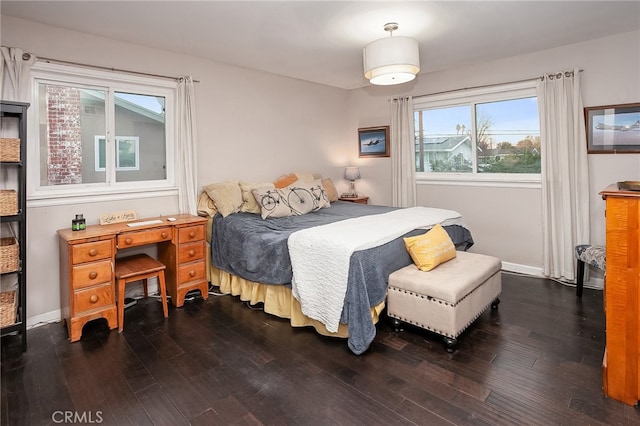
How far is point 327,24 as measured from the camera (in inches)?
115

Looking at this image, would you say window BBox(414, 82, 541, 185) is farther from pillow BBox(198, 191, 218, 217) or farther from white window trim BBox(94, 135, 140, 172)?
white window trim BBox(94, 135, 140, 172)

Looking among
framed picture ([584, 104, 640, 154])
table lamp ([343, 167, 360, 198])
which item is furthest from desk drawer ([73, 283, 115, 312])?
framed picture ([584, 104, 640, 154])

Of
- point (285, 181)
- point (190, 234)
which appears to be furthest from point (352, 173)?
point (190, 234)

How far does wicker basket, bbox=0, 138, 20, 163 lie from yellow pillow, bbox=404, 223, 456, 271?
277cm

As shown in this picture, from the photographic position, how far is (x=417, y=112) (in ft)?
16.0

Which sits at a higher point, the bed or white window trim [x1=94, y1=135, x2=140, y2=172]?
white window trim [x1=94, y1=135, x2=140, y2=172]

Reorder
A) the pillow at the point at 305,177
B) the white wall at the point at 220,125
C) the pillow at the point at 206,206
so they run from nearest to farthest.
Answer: the white wall at the point at 220,125, the pillow at the point at 206,206, the pillow at the point at 305,177

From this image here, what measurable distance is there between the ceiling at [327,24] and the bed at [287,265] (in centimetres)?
166

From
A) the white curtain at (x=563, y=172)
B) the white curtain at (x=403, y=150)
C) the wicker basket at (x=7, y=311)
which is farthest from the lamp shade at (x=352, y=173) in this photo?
the wicker basket at (x=7, y=311)

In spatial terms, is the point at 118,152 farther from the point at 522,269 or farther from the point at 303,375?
the point at 522,269

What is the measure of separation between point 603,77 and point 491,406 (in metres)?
3.35

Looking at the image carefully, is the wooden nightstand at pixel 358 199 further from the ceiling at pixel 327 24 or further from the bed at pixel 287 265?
the ceiling at pixel 327 24

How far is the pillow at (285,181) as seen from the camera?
4.51 meters

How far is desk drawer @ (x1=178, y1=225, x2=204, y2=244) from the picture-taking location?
3.21 m
